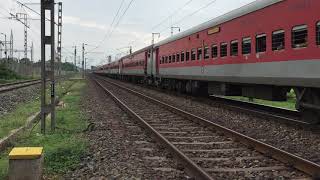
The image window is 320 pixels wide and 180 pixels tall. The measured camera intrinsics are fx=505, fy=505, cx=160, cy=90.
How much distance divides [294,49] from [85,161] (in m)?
6.37

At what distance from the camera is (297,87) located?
508 inches

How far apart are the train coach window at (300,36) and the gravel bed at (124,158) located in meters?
4.29

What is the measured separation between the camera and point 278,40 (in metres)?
13.6

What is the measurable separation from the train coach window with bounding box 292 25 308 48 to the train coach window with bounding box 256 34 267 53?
6.44 feet

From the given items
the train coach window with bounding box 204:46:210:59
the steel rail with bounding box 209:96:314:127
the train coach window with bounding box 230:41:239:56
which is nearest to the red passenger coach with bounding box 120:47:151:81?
the train coach window with bounding box 204:46:210:59

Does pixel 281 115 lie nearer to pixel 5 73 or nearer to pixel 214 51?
pixel 214 51

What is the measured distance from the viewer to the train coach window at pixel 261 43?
572 inches

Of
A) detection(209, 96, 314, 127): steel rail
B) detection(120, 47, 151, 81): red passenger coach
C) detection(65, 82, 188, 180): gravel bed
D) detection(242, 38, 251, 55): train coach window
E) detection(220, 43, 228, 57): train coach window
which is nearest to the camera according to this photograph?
detection(65, 82, 188, 180): gravel bed

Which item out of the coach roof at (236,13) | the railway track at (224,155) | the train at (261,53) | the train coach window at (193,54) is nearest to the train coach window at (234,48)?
the train at (261,53)

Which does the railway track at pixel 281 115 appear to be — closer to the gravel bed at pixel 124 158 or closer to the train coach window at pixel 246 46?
the train coach window at pixel 246 46

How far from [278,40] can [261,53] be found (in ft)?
4.03

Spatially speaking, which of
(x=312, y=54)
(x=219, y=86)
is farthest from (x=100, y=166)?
(x=219, y=86)

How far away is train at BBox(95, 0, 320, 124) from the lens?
38.9 feet

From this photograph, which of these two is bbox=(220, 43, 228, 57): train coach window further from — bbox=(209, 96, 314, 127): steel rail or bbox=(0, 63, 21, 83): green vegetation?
bbox=(0, 63, 21, 83): green vegetation
